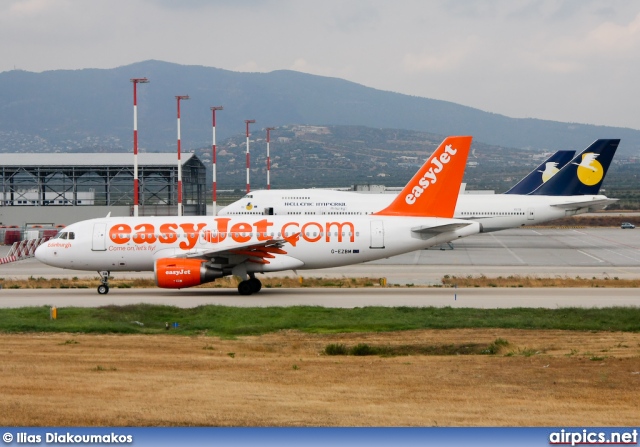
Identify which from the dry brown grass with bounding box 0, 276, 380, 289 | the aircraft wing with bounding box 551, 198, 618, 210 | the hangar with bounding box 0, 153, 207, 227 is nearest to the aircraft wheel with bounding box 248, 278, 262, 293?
the dry brown grass with bounding box 0, 276, 380, 289

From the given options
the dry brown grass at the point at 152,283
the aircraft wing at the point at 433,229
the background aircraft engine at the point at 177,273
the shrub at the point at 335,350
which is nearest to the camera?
the shrub at the point at 335,350

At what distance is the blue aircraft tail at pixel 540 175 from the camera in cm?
7444

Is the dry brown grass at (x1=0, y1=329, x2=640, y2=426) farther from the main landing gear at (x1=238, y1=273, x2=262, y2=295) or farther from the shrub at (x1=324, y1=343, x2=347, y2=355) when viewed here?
the main landing gear at (x1=238, y1=273, x2=262, y2=295)

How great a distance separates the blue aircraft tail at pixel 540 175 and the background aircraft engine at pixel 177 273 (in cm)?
4168

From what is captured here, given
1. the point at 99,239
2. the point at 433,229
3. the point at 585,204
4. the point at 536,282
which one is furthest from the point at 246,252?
the point at 585,204

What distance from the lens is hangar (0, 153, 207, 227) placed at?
266ft

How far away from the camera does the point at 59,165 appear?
8444cm

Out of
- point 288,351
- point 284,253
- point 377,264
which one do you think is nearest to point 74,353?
point 288,351

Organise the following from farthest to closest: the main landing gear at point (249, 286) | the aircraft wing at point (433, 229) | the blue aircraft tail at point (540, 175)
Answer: the blue aircraft tail at point (540, 175) → the main landing gear at point (249, 286) → the aircraft wing at point (433, 229)

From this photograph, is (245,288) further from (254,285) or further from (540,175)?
(540,175)

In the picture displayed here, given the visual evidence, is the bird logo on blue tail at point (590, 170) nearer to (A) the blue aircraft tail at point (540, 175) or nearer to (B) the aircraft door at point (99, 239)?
(A) the blue aircraft tail at point (540, 175)

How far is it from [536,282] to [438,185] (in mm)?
7571

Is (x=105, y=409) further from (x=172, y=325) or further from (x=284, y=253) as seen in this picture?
(x=284, y=253)

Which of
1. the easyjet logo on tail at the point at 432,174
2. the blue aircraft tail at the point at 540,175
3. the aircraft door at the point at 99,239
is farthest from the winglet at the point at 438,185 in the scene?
the blue aircraft tail at the point at 540,175
